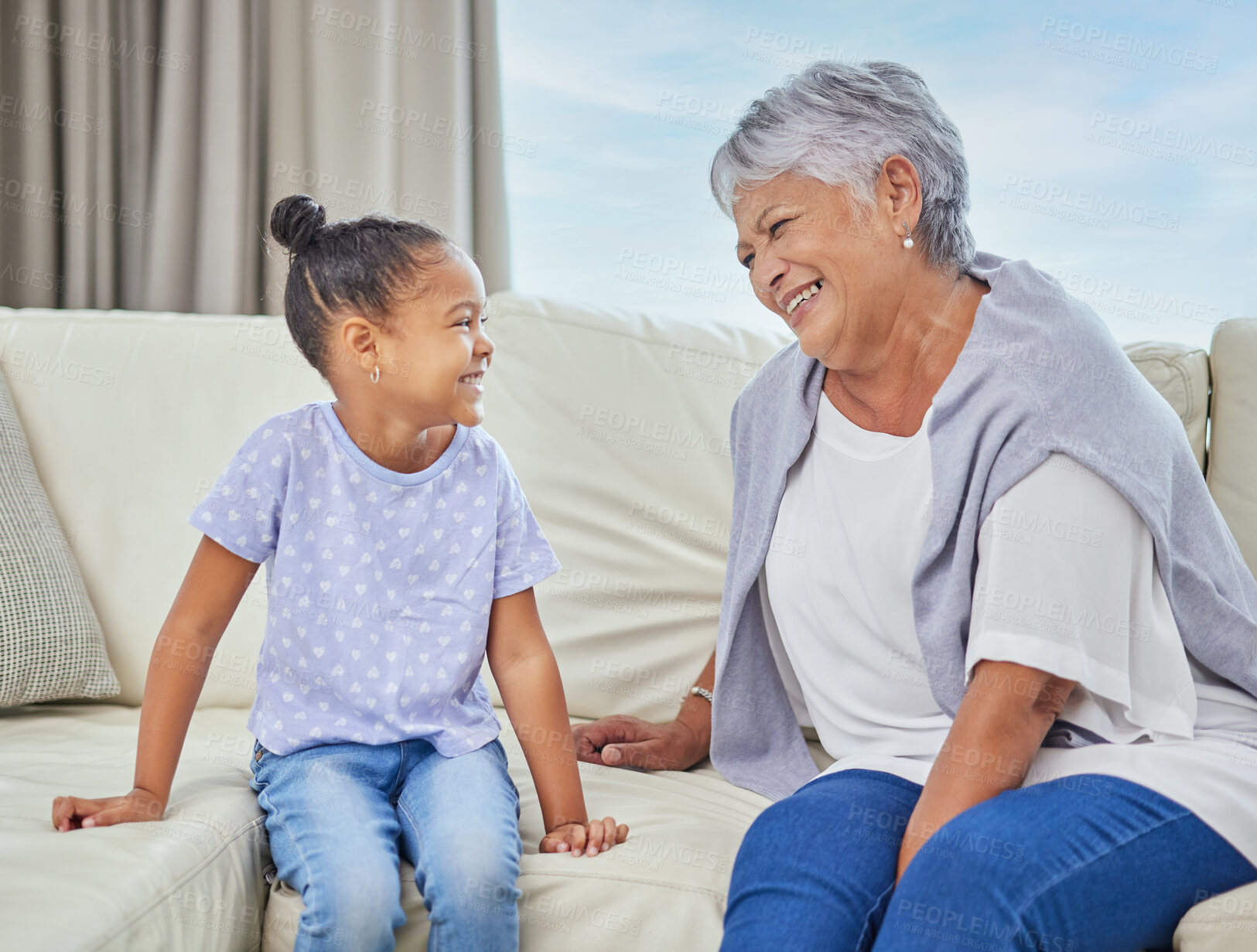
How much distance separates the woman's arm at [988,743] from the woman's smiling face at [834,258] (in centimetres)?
40

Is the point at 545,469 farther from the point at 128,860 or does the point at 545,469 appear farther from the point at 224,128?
the point at 224,128

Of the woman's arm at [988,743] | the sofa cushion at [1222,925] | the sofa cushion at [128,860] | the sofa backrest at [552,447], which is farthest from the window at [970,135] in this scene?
the sofa cushion at [1222,925]

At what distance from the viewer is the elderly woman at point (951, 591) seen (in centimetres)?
89

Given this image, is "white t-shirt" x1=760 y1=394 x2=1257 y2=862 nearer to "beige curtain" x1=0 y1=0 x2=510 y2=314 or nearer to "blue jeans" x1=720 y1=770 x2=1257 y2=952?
"blue jeans" x1=720 y1=770 x2=1257 y2=952

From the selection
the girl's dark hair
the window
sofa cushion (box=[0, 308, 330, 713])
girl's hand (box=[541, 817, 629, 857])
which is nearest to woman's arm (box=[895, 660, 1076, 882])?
girl's hand (box=[541, 817, 629, 857])

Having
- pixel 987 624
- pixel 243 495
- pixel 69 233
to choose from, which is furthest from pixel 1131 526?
pixel 69 233

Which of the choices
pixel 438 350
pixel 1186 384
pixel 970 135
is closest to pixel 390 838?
pixel 438 350

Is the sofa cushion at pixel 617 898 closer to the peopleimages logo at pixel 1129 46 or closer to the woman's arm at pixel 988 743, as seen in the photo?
the woman's arm at pixel 988 743

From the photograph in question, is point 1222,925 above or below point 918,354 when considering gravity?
below

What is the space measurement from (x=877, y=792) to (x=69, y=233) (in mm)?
2055

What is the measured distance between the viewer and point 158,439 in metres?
1.59

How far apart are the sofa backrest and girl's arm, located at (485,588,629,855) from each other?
0.27 metres

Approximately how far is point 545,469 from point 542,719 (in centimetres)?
47

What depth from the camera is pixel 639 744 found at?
1.38 m
